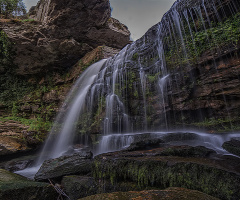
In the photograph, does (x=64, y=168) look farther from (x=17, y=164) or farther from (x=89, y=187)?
(x=17, y=164)


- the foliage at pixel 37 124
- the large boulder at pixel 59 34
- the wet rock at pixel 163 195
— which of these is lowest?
the wet rock at pixel 163 195

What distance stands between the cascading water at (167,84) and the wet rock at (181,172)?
8.06 ft

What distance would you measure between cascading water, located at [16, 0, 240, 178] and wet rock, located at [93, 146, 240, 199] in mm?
2458

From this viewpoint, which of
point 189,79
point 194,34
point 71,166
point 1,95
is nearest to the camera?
point 71,166

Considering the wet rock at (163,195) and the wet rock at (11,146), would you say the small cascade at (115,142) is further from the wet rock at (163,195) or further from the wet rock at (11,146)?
the wet rock at (11,146)

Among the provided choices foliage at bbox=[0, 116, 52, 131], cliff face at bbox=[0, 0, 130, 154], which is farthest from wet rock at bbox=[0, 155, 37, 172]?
cliff face at bbox=[0, 0, 130, 154]

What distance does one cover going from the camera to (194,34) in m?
7.29

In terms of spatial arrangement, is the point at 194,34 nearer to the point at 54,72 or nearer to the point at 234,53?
the point at 234,53

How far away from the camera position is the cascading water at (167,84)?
614cm

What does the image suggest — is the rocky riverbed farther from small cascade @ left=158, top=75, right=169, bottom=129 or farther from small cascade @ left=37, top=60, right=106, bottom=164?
small cascade @ left=37, top=60, right=106, bottom=164

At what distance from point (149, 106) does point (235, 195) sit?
5.88 m

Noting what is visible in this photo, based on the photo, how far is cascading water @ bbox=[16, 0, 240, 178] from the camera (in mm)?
6137

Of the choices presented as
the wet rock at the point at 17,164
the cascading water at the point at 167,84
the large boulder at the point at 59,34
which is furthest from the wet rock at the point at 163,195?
the large boulder at the point at 59,34

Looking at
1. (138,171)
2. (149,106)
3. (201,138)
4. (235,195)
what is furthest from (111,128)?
(235,195)
